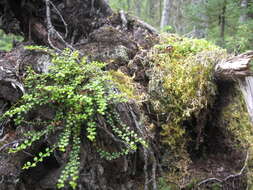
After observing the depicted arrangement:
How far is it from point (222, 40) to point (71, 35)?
4.41 m

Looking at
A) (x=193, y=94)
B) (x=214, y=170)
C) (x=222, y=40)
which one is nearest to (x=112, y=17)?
(x=193, y=94)

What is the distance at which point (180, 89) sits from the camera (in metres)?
2.37

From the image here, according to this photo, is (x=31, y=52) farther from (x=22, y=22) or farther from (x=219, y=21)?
(x=219, y=21)

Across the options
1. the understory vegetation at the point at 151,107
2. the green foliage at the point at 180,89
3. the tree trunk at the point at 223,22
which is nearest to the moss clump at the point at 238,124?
the understory vegetation at the point at 151,107

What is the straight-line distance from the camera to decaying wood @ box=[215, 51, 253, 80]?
2.05 m

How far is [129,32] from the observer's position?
3.53m

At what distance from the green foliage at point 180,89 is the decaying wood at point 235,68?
13 cm

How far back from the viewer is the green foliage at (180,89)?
90.4 inches

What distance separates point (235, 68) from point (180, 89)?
0.64 metres

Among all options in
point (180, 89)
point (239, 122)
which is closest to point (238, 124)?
point (239, 122)

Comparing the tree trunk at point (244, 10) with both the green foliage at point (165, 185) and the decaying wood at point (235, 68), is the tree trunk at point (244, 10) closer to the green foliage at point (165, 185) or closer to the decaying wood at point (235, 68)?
the decaying wood at point (235, 68)

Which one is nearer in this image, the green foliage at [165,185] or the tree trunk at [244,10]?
the green foliage at [165,185]

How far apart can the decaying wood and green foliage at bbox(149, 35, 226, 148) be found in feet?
0.42

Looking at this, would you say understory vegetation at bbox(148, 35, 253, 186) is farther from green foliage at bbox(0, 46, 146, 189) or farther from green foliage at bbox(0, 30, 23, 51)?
green foliage at bbox(0, 30, 23, 51)
